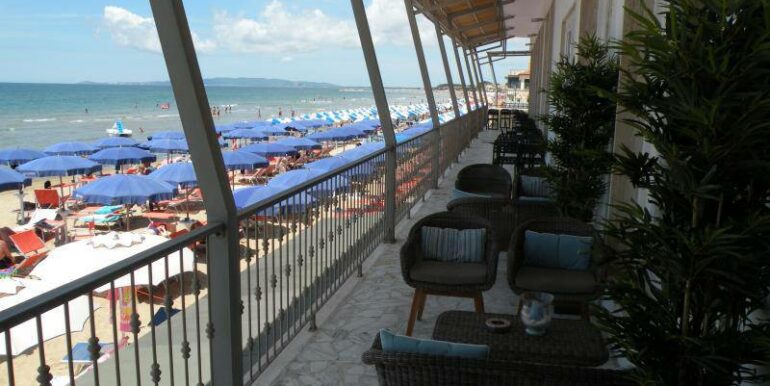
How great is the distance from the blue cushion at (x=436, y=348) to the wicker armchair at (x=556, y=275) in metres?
1.33

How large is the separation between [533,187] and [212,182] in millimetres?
3888

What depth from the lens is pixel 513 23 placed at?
16.4 m

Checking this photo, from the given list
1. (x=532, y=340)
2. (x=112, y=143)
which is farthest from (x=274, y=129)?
(x=532, y=340)

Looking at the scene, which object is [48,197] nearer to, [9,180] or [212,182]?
[9,180]

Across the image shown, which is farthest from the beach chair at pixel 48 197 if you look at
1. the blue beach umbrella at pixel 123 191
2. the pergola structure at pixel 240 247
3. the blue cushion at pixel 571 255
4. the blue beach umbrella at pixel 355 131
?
the blue cushion at pixel 571 255

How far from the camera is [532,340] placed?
2.44 metres

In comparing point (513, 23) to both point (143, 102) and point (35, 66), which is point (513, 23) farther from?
point (143, 102)

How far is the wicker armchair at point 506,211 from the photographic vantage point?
4438 millimetres

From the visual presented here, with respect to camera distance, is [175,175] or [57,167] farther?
[57,167]

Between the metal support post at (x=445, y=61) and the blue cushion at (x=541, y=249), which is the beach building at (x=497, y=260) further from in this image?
the metal support post at (x=445, y=61)

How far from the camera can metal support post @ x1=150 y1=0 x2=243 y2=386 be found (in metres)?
2.04

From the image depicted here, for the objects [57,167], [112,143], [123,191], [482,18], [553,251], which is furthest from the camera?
[112,143]

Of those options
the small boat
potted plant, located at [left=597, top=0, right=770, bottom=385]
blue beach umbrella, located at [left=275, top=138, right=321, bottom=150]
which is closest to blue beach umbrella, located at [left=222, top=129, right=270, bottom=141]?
blue beach umbrella, located at [left=275, top=138, right=321, bottom=150]

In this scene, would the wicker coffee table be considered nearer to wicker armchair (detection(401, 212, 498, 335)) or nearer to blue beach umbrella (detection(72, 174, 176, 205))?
wicker armchair (detection(401, 212, 498, 335))
